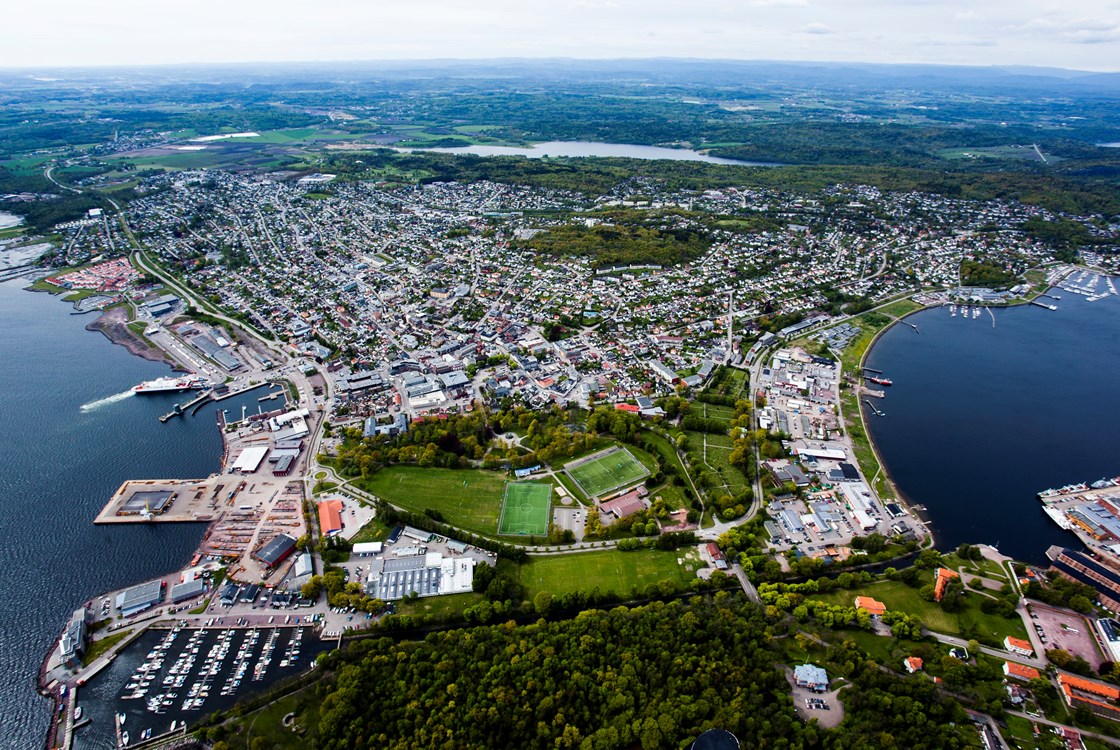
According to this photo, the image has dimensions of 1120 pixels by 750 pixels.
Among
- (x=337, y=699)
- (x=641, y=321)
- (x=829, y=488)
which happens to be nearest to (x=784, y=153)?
(x=641, y=321)

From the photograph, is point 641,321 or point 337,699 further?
point 641,321

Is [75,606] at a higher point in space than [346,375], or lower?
lower

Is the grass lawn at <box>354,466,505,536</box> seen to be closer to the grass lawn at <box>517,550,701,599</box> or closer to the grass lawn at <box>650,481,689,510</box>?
the grass lawn at <box>517,550,701,599</box>

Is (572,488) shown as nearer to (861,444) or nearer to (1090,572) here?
(861,444)

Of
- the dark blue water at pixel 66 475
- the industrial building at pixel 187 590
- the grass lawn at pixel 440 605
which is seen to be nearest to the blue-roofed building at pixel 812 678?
the grass lawn at pixel 440 605

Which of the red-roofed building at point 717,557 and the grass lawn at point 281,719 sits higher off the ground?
the red-roofed building at point 717,557

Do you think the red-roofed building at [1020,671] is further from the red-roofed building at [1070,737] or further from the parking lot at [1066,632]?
the parking lot at [1066,632]

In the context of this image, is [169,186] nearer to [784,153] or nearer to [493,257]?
[493,257]
